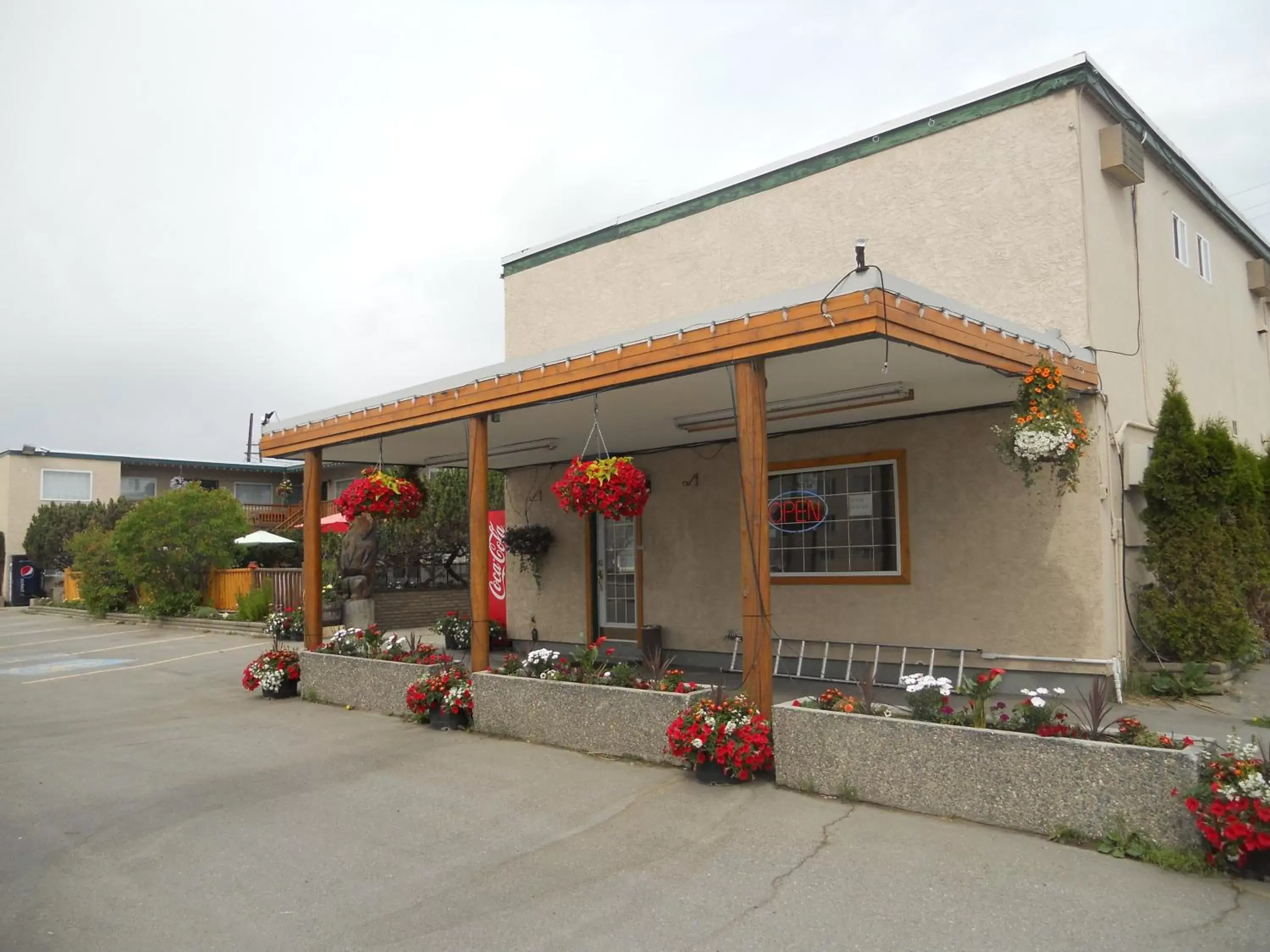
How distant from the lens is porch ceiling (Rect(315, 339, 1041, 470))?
7262mm

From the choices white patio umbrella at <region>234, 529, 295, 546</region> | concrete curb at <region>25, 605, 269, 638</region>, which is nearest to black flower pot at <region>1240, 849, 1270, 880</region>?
concrete curb at <region>25, 605, 269, 638</region>

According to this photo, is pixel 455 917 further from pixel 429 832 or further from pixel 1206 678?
pixel 1206 678

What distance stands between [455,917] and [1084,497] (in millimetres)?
6498

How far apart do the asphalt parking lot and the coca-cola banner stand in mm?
6430

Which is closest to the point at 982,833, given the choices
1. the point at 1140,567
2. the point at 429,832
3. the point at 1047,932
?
the point at 1047,932

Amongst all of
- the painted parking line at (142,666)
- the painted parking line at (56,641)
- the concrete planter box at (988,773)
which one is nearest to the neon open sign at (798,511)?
the concrete planter box at (988,773)

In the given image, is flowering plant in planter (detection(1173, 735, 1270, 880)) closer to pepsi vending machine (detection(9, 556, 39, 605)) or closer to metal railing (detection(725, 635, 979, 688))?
metal railing (detection(725, 635, 979, 688))

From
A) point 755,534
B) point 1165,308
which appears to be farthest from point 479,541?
point 1165,308

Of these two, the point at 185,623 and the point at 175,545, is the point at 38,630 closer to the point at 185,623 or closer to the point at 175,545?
the point at 175,545

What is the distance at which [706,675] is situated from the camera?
10.9 meters

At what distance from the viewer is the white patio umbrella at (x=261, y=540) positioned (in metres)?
23.6

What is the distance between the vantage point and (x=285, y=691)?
11148mm

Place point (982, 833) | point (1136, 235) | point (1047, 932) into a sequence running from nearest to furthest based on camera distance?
1. point (1047, 932)
2. point (982, 833)
3. point (1136, 235)

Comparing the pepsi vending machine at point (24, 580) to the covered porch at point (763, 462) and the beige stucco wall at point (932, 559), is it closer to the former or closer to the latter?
the covered porch at point (763, 462)
